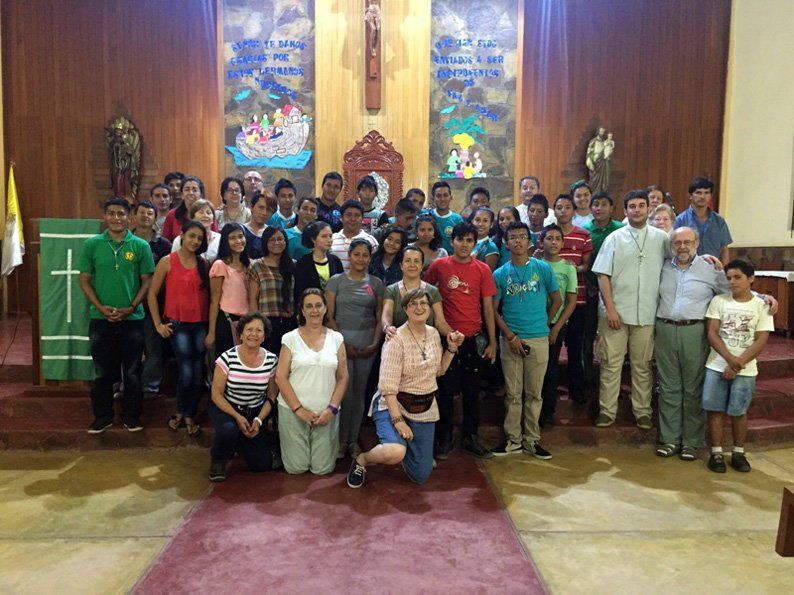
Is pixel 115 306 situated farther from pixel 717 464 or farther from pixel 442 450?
pixel 717 464

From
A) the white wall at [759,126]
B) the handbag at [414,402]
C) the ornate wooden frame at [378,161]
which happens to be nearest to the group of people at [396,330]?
the handbag at [414,402]

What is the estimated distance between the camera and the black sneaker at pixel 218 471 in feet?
11.1

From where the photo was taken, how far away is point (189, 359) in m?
3.77

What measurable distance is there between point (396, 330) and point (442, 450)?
2.80 ft

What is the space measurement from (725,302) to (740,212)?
188 inches

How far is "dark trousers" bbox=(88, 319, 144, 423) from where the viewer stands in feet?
12.4

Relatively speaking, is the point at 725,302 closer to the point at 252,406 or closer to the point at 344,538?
the point at 344,538

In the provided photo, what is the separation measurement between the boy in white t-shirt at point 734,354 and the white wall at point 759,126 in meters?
4.09

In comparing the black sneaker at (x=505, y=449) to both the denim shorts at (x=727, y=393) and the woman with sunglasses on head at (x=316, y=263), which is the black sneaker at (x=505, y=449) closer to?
the denim shorts at (x=727, y=393)

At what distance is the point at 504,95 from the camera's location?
782cm

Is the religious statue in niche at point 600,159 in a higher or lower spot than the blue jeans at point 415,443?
higher

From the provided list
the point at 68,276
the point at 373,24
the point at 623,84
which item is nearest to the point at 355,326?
the point at 68,276

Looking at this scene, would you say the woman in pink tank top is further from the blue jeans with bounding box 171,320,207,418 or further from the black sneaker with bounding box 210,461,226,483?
the black sneaker with bounding box 210,461,226,483

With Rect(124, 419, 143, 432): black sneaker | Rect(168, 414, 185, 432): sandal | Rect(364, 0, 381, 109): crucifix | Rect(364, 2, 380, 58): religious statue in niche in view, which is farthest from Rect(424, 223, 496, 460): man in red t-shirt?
Rect(364, 2, 380, 58): religious statue in niche
